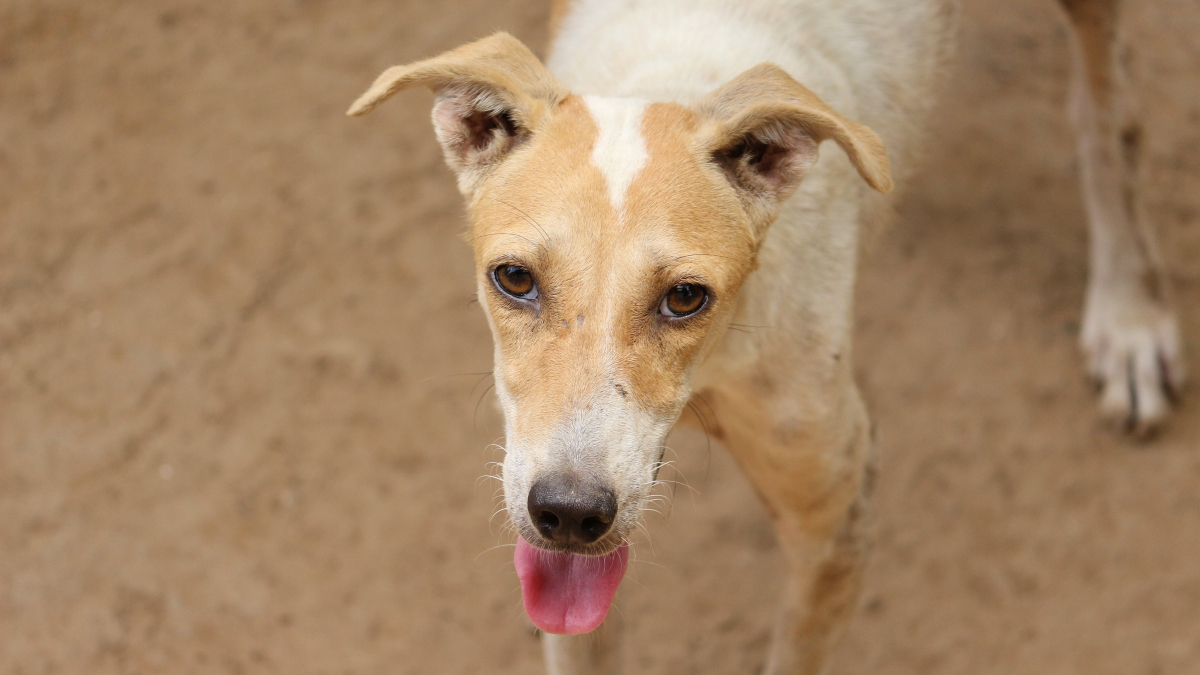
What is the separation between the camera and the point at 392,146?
18.7 feet

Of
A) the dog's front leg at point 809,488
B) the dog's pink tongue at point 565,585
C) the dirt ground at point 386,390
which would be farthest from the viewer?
the dirt ground at point 386,390

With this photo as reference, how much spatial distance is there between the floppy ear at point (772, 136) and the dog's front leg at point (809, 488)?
537 mm

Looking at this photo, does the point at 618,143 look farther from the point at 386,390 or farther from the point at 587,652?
the point at 386,390

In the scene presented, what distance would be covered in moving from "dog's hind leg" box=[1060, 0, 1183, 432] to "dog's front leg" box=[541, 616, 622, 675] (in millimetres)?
2635

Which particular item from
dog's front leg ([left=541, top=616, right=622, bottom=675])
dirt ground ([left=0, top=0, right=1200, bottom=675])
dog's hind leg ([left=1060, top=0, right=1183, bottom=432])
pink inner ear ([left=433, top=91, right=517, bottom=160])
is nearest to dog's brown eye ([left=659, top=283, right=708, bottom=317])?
pink inner ear ([left=433, top=91, right=517, bottom=160])

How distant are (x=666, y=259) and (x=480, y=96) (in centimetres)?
69

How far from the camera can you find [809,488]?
123 inches

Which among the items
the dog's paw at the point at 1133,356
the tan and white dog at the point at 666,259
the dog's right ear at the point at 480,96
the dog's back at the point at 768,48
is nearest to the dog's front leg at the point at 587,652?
the tan and white dog at the point at 666,259

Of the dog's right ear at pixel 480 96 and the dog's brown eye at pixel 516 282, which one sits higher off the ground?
the dog's right ear at pixel 480 96

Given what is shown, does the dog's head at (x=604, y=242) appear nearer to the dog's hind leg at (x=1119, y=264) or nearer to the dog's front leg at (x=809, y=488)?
the dog's front leg at (x=809, y=488)

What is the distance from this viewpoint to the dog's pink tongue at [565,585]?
2625 millimetres

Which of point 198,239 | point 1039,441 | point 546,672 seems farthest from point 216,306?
point 1039,441

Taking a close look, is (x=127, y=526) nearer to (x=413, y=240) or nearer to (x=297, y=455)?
(x=297, y=455)

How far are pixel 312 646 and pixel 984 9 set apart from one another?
15.8ft
